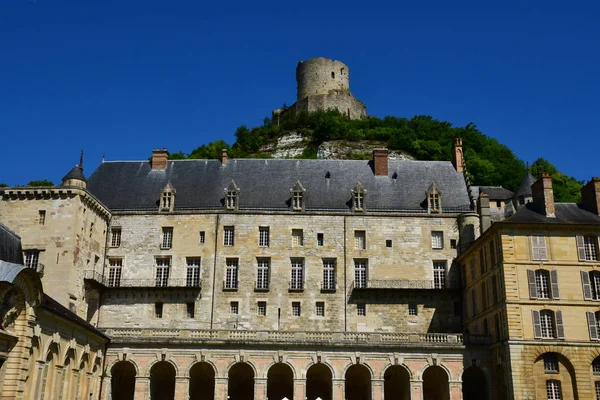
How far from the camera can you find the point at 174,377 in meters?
35.6

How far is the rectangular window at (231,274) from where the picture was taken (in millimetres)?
37406

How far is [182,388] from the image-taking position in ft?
106

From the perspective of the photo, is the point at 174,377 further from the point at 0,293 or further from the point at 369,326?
the point at 0,293

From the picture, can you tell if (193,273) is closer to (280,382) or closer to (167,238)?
(167,238)

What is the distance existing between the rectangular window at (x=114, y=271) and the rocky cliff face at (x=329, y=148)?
31.1m

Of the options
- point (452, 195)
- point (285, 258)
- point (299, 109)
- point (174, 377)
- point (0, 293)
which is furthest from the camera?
point (299, 109)

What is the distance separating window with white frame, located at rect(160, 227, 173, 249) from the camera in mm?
38438

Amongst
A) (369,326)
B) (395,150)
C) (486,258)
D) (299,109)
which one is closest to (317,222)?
(369,326)

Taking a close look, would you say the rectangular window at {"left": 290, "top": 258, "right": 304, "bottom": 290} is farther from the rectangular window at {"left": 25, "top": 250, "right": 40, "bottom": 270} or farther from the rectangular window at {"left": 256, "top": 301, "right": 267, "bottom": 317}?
the rectangular window at {"left": 25, "top": 250, "right": 40, "bottom": 270}

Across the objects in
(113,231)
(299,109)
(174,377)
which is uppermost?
(299,109)

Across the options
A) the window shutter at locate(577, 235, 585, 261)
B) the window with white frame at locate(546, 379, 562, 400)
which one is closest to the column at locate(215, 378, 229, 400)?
the window with white frame at locate(546, 379, 562, 400)

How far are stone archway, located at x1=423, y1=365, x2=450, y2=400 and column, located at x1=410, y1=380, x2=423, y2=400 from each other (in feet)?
3.78

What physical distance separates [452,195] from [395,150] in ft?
86.3

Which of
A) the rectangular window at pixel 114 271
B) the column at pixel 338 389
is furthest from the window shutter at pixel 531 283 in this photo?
the rectangular window at pixel 114 271
